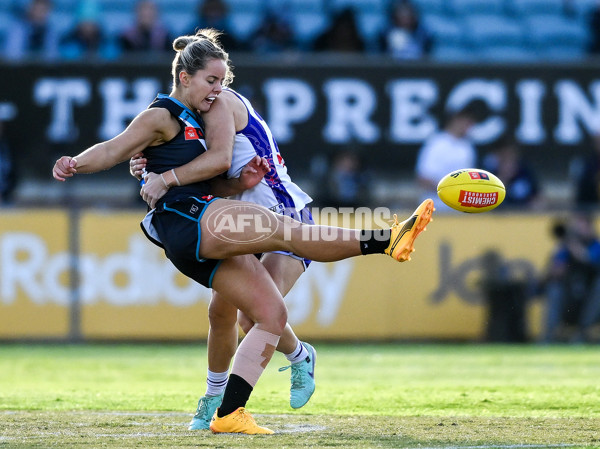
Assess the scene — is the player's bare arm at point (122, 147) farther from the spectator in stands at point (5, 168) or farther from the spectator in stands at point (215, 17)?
the spectator in stands at point (215, 17)

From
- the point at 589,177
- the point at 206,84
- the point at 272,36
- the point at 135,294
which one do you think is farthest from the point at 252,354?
the point at 272,36

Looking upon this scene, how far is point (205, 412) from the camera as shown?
20.6ft

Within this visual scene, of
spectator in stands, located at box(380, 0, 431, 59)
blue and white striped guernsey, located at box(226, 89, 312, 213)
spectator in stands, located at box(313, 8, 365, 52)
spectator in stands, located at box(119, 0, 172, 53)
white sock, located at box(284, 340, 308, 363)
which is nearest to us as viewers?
blue and white striped guernsey, located at box(226, 89, 312, 213)

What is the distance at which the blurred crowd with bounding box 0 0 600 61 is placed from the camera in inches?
563

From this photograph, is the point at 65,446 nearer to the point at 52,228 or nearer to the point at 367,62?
the point at 52,228

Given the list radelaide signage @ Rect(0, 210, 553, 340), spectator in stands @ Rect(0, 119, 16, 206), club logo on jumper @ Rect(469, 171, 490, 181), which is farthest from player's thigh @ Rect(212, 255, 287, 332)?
spectator in stands @ Rect(0, 119, 16, 206)

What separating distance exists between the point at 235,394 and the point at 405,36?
387 inches

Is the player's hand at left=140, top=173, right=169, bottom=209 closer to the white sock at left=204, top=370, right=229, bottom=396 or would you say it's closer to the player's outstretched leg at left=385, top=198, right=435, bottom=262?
the white sock at left=204, top=370, right=229, bottom=396

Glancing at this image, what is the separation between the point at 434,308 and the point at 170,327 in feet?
10.3

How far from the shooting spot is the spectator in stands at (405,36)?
14.8 meters

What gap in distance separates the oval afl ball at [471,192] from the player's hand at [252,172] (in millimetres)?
1035

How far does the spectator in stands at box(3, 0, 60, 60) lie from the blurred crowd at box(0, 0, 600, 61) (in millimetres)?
13

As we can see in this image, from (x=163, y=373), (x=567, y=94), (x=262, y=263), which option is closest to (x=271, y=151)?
(x=262, y=263)

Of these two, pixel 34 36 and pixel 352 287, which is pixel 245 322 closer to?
pixel 352 287
